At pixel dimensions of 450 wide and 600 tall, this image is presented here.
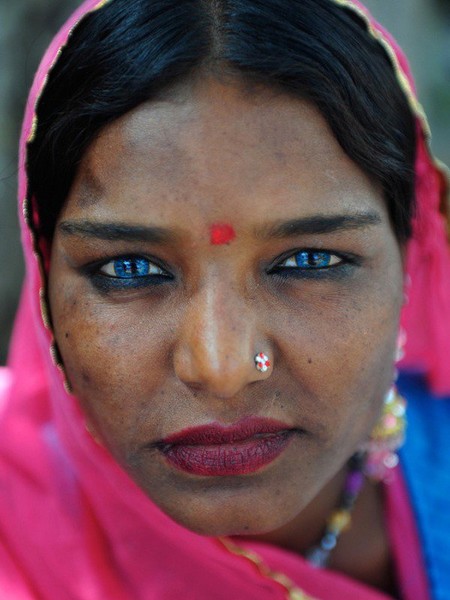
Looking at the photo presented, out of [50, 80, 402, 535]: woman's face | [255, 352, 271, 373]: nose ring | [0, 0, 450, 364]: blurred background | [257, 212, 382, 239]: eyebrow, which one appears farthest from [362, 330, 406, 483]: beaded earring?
[0, 0, 450, 364]: blurred background

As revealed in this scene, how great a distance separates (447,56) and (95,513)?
2.46 meters

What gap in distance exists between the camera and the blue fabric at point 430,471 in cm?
168

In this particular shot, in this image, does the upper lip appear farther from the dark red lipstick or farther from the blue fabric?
the blue fabric

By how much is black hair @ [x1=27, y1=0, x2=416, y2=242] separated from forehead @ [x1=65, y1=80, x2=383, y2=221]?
0.03m

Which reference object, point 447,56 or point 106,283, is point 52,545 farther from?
point 447,56

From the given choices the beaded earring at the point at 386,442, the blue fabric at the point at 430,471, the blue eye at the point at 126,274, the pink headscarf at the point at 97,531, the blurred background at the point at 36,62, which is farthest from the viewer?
the blurred background at the point at 36,62

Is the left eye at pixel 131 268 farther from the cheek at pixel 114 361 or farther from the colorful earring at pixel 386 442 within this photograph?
the colorful earring at pixel 386 442

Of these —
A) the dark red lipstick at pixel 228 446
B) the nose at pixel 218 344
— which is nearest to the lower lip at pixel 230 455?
the dark red lipstick at pixel 228 446

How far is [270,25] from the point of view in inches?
51.0

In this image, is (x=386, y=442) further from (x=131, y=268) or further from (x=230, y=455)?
(x=131, y=268)

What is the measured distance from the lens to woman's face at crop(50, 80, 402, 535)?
4.05 ft

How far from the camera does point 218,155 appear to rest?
1.23 m

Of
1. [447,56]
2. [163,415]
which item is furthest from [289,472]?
[447,56]

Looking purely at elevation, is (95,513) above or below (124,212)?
below
